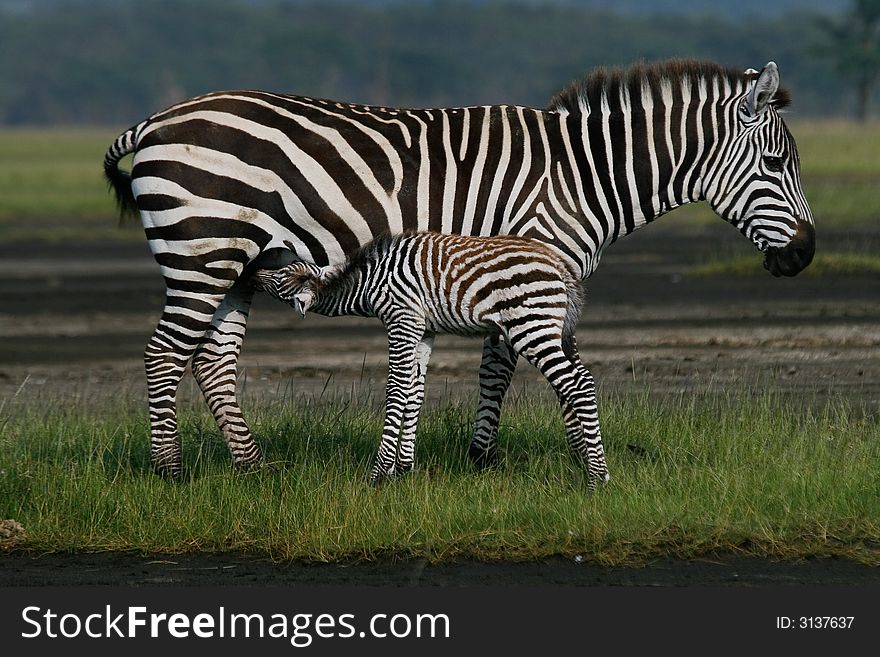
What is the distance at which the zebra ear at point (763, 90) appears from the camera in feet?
30.2


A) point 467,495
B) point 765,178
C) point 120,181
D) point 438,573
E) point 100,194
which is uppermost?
point 100,194

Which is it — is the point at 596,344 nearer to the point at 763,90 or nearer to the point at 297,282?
the point at 763,90

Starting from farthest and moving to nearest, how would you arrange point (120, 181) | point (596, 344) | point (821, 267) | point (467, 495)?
point (821, 267), point (596, 344), point (120, 181), point (467, 495)

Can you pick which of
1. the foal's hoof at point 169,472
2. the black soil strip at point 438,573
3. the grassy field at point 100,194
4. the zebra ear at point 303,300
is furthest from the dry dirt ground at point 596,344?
the grassy field at point 100,194

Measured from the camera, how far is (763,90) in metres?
9.29

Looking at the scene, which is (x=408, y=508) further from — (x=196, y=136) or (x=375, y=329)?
(x=375, y=329)

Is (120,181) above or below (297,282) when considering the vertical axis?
above

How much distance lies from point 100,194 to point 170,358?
35.0m

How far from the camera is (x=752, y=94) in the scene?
9336 millimetres

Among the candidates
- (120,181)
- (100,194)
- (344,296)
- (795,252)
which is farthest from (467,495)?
(100,194)

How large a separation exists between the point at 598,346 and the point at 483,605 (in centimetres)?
901

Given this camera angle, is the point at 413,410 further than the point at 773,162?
No

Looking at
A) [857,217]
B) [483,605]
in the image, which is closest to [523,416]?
[483,605]

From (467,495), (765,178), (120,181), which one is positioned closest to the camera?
(467,495)
